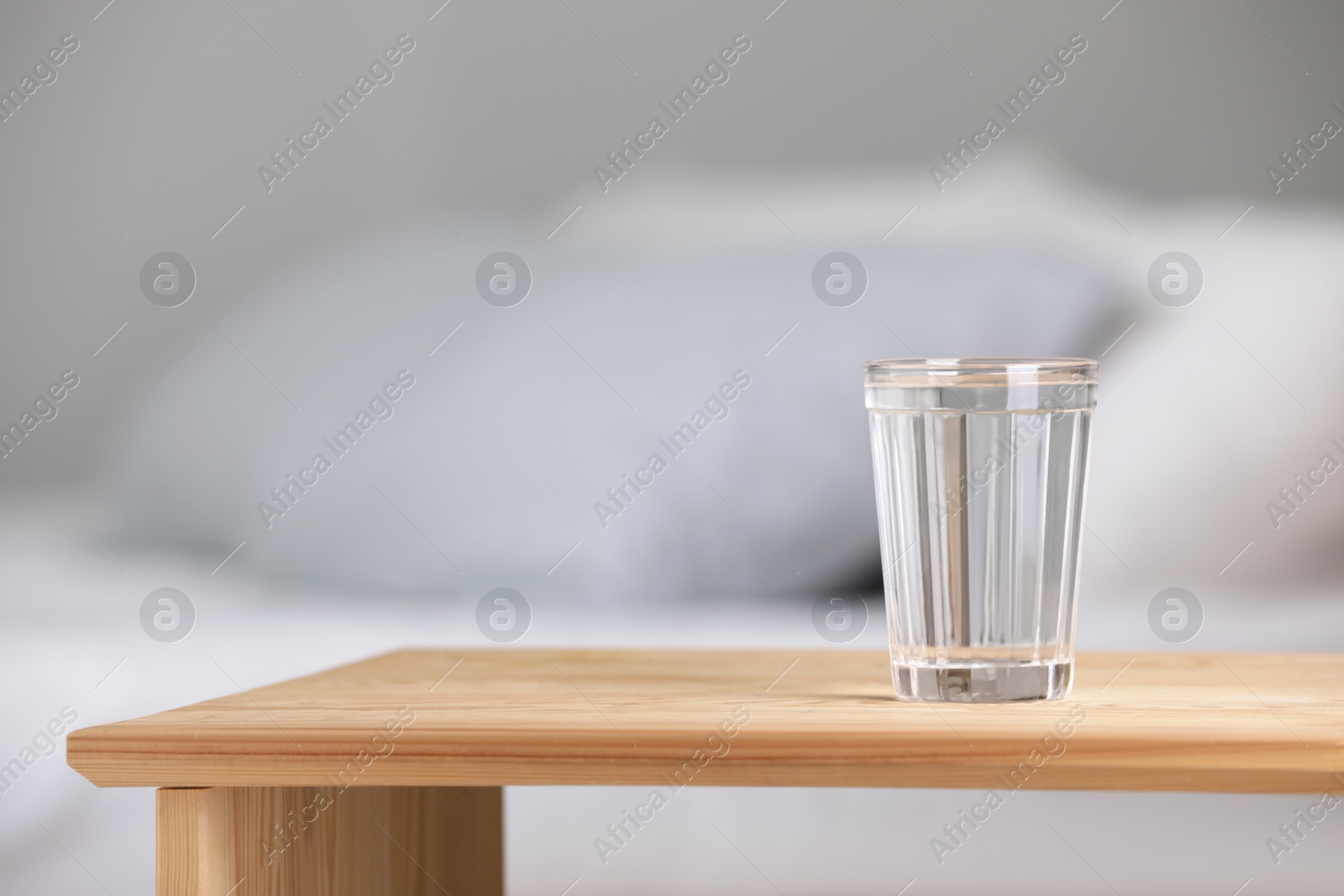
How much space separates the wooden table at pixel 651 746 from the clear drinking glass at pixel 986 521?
0.08 ft

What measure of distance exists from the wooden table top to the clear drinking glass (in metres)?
0.02

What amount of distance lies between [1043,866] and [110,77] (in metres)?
1.55

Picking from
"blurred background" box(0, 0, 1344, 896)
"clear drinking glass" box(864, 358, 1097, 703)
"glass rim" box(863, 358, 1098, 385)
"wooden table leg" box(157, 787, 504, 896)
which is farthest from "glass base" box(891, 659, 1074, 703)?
"blurred background" box(0, 0, 1344, 896)

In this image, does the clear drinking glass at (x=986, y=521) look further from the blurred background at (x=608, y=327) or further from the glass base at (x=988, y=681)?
the blurred background at (x=608, y=327)

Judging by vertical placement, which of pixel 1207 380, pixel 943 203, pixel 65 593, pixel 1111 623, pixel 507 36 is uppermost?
pixel 507 36

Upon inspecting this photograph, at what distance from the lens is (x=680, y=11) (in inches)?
59.1

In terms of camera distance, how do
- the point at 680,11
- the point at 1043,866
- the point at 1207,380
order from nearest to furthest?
the point at 1043,866, the point at 1207,380, the point at 680,11

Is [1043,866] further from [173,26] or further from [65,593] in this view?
[173,26]

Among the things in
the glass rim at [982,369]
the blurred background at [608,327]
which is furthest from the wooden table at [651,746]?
the blurred background at [608,327]

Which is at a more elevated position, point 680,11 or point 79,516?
point 680,11

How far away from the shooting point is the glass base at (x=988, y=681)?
561mm

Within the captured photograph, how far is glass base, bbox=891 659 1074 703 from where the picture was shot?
1.84 ft

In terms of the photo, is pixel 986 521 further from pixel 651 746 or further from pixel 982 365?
pixel 651 746

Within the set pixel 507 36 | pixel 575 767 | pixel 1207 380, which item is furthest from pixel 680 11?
pixel 575 767
